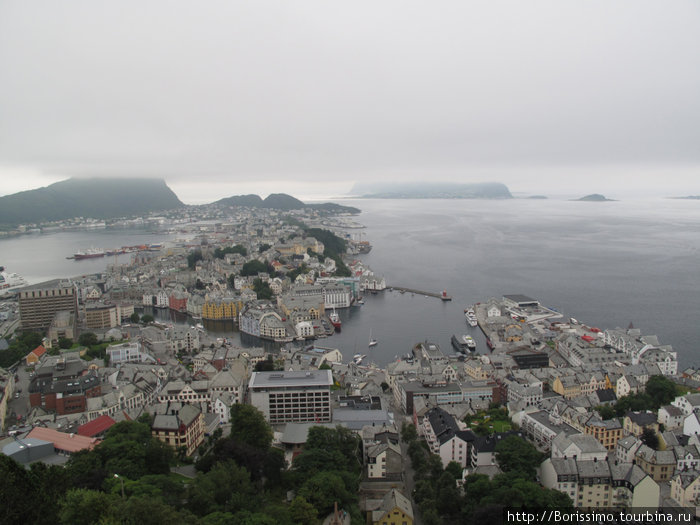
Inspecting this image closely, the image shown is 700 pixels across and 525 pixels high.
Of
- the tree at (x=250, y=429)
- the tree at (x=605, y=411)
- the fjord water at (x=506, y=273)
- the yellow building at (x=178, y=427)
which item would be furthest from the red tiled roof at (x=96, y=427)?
the tree at (x=605, y=411)

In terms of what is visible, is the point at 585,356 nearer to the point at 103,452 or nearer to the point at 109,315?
the point at 103,452

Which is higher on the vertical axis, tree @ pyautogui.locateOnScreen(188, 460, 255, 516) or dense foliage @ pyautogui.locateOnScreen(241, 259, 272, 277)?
dense foliage @ pyautogui.locateOnScreen(241, 259, 272, 277)

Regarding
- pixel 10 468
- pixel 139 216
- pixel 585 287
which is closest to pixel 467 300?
pixel 585 287

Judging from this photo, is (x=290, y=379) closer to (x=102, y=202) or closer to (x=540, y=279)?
(x=540, y=279)

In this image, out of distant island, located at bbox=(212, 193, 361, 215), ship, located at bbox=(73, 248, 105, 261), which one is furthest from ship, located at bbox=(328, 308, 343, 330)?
distant island, located at bbox=(212, 193, 361, 215)

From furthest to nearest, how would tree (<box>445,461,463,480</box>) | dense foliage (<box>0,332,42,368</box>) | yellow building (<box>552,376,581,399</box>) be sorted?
dense foliage (<box>0,332,42,368</box>) < yellow building (<box>552,376,581,399</box>) < tree (<box>445,461,463,480</box>)

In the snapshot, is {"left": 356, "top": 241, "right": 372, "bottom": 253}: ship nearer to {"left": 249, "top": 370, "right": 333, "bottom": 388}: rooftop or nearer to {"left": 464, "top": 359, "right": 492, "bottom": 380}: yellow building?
{"left": 464, "top": 359, "right": 492, "bottom": 380}: yellow building

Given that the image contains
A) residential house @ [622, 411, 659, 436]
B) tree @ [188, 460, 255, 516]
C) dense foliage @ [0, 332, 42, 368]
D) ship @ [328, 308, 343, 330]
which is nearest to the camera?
tree @ [188, 460, 255, 516]
